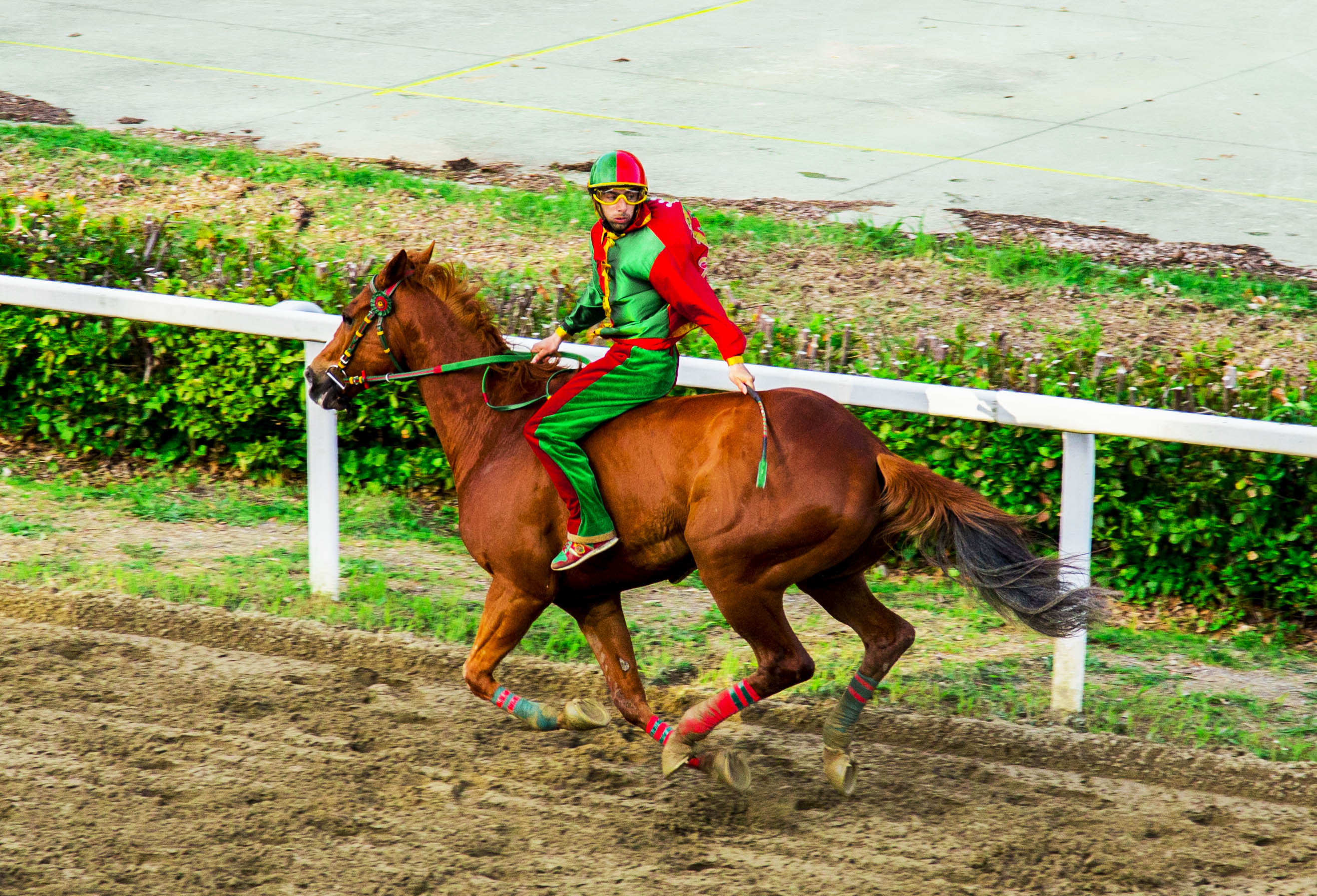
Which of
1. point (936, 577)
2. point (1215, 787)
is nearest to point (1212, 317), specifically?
point (936, 577)

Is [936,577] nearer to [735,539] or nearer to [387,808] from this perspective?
[735,539]

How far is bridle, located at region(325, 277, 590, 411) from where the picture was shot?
16.8 feet

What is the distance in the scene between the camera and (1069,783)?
4.82 m

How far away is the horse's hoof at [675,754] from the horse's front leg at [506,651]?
0.37m

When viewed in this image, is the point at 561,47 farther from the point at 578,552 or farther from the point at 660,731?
the point at 660,731

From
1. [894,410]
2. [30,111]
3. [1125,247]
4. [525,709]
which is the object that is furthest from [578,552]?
[30,111]

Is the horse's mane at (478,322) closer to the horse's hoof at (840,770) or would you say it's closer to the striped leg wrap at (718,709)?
the striped leg wrap at (718,709)

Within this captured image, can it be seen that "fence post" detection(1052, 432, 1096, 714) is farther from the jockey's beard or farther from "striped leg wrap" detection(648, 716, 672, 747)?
the jockey's beard

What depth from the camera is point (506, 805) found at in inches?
185

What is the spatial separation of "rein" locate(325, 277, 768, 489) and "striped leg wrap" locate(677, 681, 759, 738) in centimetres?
124

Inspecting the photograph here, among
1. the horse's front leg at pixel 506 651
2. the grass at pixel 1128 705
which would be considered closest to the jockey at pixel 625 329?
the horse's front leg at pixel 506 651

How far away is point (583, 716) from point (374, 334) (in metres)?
1.58

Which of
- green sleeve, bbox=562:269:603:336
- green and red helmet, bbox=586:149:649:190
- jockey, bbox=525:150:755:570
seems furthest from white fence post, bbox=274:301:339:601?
green and red helmet, bbox=586:149:649:190

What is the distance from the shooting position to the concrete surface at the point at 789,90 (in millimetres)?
11062
